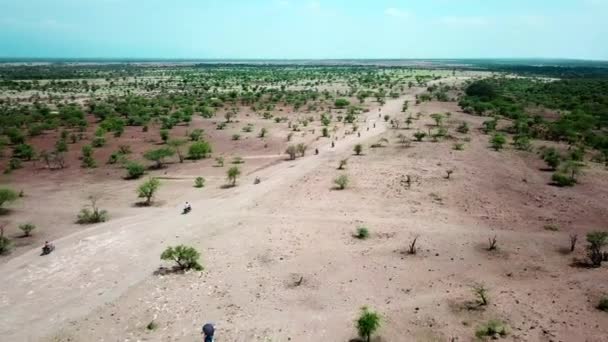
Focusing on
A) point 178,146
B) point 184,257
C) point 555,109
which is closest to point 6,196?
point 184,257

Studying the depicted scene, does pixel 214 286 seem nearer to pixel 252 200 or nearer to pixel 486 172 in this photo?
pixel 252 200

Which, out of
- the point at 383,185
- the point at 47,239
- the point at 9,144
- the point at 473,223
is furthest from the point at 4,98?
the point at 473,223

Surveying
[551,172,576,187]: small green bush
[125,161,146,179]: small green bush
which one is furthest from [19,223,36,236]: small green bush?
[551,172,576,187]: small green bush

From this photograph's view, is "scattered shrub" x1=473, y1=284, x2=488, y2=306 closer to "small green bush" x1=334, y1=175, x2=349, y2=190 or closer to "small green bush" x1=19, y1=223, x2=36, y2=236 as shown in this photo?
"small green bush" x1=334, y1=175, x2=349, y2=190

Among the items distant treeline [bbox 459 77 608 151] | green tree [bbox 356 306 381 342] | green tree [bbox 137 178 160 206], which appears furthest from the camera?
distant treeline [bbox 459 77 608 151]

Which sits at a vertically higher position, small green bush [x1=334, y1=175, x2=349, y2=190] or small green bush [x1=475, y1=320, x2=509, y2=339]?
small green bush [x1=334, y1=175, x2=349, y2=190]

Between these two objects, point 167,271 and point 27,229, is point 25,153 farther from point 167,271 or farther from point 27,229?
point 167,271

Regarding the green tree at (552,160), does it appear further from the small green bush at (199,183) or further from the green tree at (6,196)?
the green tree at (6,196)
